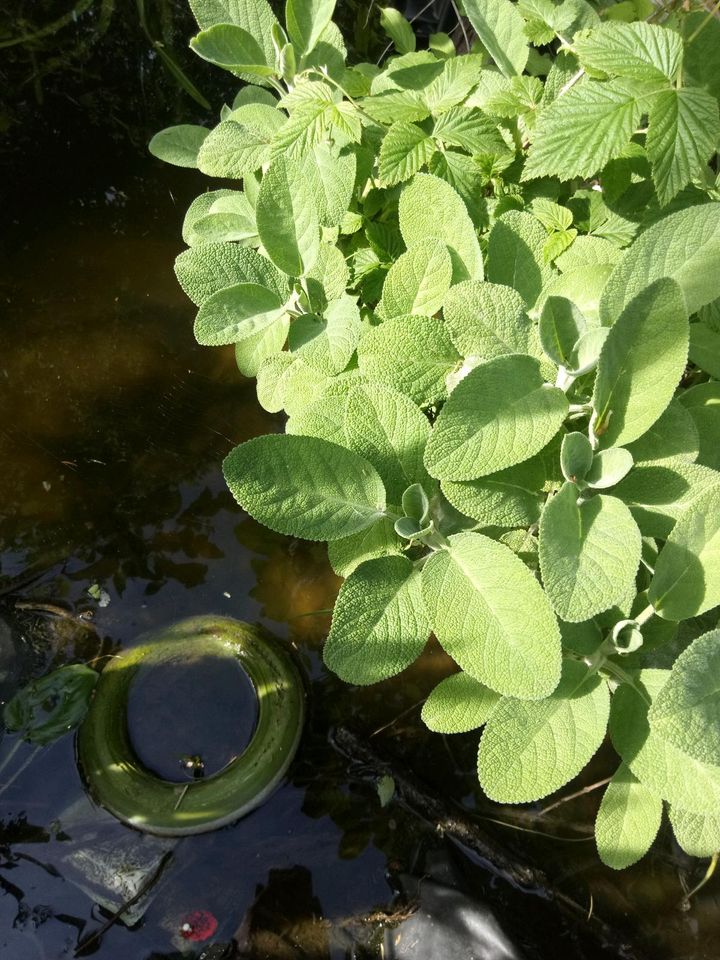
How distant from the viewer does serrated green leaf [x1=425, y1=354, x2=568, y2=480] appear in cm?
70

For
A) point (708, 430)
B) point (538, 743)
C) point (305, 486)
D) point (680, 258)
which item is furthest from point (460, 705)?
point (680, 258)

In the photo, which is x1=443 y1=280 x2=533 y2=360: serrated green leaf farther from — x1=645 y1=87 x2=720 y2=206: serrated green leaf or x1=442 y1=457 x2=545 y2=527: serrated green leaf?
x1=645 y1=87 x2=720 y2=206: serrated green leaf

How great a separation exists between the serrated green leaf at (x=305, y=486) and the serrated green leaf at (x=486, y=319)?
18 centimetres

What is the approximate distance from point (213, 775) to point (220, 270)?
1083 millimetres

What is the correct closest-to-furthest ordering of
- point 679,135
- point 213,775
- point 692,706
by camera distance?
point 692,706
point 679,135
point 213,775

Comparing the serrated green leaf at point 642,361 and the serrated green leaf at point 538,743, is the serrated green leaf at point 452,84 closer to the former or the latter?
the serrated green leaf at point 642,361

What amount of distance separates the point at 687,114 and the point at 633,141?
22 cm

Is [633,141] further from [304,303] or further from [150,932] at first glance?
[150,932]

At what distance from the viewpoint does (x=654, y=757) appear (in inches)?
30.3

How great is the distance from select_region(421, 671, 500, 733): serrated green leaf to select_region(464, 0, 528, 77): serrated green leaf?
0.89 meters

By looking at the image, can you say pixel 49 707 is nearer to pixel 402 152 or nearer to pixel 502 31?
pixel 402 152

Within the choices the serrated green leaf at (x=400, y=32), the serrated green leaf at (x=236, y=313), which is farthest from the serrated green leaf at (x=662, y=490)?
the serrated green leaf at (x=400, y=32)

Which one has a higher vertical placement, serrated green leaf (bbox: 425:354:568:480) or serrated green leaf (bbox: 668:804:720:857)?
serrated green leaf (bbox: 425:354:568:480)

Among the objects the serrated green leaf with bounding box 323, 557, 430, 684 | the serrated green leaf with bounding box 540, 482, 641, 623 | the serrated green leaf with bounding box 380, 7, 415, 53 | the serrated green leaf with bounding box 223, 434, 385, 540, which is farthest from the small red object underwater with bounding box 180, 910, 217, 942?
the serrated green leaf with bounding box 380, 7, 415, 53
